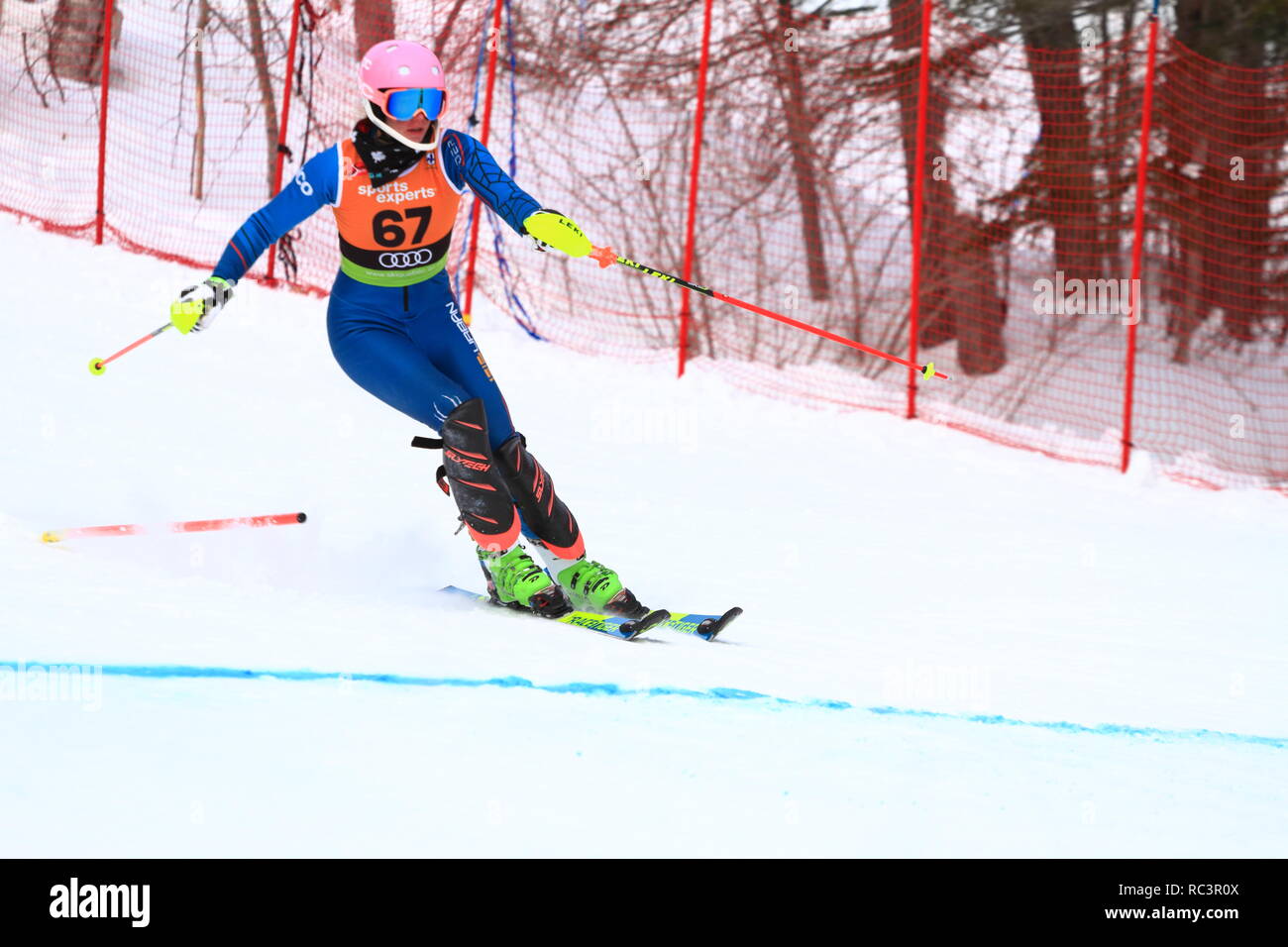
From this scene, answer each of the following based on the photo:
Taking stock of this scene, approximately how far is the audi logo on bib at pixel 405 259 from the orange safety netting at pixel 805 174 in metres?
5.55

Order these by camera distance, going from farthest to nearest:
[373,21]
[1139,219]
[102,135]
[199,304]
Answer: [102,135], [373,21], [1139,219], [199,304]

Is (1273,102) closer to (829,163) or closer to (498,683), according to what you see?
(829,163)

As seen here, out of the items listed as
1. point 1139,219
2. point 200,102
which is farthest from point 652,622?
point 200,102

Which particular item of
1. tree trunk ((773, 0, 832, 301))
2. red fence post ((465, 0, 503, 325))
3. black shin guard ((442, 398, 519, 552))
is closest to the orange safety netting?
tree trunk ((773, 0, 832, 301))

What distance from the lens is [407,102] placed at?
4258 mm

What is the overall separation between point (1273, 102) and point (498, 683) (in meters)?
11.1

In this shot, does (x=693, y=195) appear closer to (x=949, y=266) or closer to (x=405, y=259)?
(x=949, y=266)

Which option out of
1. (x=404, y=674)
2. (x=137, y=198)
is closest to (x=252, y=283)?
(x=137, y=198)

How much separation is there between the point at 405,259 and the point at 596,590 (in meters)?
1.29

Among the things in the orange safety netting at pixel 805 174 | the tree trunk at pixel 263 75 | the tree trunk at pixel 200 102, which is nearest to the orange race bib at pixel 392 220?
the orange safety netting at pixel 805 174

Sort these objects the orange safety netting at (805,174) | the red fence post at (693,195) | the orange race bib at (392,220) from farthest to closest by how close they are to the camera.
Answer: the orange safety netting at (805,174)
the red fence post at (693,195)
the orange race bib at (392,220)

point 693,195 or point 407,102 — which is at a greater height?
point 693,195

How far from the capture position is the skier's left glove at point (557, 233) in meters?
4.38

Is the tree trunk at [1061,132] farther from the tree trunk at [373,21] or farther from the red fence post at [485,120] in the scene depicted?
the tree trunk at [373,21]
